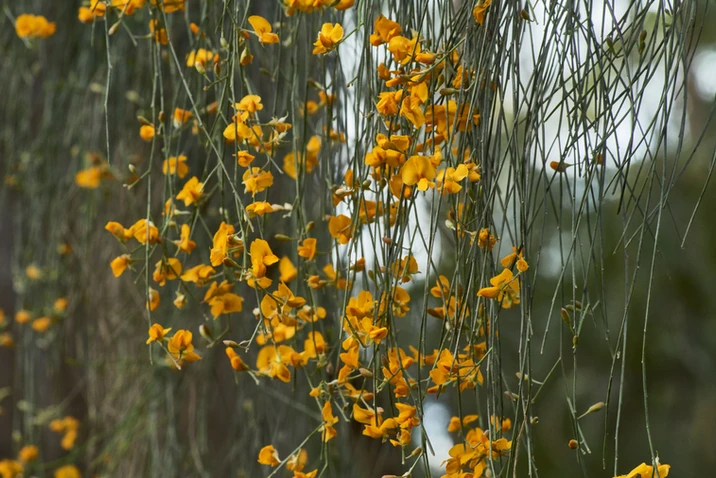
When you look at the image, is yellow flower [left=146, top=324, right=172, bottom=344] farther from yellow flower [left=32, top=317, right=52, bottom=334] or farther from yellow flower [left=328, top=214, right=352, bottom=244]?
yellow flower [left=32, top=317, right=52, bottom=334]

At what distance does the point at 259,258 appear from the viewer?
0.59 meters

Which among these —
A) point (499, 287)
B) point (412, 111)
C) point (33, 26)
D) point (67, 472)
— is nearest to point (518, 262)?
point (499, 287)

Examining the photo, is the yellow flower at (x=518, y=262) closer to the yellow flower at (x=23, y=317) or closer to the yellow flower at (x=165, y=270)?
the yellow flower at (x=165, y=270)

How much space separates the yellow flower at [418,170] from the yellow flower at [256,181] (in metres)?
0.13

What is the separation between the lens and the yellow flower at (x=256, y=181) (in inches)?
24.3

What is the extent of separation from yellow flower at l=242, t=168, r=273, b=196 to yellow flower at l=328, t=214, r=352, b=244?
0.07 metres

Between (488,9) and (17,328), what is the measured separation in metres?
1.46

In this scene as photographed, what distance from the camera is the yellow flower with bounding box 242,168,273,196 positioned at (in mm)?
617

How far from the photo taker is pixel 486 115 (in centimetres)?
60

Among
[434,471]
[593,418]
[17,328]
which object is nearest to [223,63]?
[17,328]

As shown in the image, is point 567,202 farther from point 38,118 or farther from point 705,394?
point 38,118

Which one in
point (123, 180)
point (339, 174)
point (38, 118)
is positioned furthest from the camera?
point (38, 118)

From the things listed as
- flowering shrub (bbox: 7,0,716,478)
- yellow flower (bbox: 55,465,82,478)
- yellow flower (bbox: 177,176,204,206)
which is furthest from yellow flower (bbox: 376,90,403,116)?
yellow flower (bbox: 55,465,82,478)

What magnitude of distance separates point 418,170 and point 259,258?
14cm
